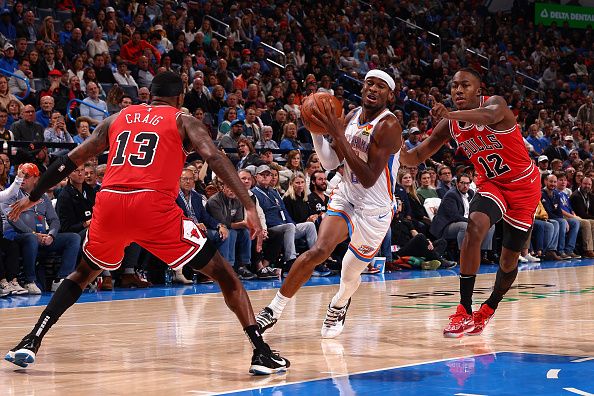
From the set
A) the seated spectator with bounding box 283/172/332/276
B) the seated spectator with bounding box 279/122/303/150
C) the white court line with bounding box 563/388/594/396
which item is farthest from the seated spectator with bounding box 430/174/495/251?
the white court line with bounding box 563/388/594/396

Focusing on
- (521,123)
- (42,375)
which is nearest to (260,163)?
(42,375)

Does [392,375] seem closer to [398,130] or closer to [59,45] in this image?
[398,130]

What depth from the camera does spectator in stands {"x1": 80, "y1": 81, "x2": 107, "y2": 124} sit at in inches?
526

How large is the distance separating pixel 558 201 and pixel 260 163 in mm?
6071

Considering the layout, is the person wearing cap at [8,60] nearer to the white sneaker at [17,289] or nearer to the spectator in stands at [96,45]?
the spectator in stands at [96,45]

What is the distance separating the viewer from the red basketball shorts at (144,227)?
5.19 metres

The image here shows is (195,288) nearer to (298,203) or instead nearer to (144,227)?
(298,203)

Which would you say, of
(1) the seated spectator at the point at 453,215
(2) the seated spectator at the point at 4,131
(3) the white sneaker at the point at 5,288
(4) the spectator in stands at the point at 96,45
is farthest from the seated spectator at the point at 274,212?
(4) the spectator in stands at the point at 96,45

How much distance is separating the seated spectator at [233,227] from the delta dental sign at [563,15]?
19.8 meters

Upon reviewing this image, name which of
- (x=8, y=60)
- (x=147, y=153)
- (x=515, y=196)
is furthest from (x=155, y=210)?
(x=8, y=60)

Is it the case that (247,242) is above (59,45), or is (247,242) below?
below

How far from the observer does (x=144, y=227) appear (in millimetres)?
5191

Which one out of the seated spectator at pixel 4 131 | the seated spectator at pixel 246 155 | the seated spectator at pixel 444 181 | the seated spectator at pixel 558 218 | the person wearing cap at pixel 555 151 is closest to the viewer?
the seated spectator at pixel 4 131

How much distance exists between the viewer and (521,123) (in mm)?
22250
